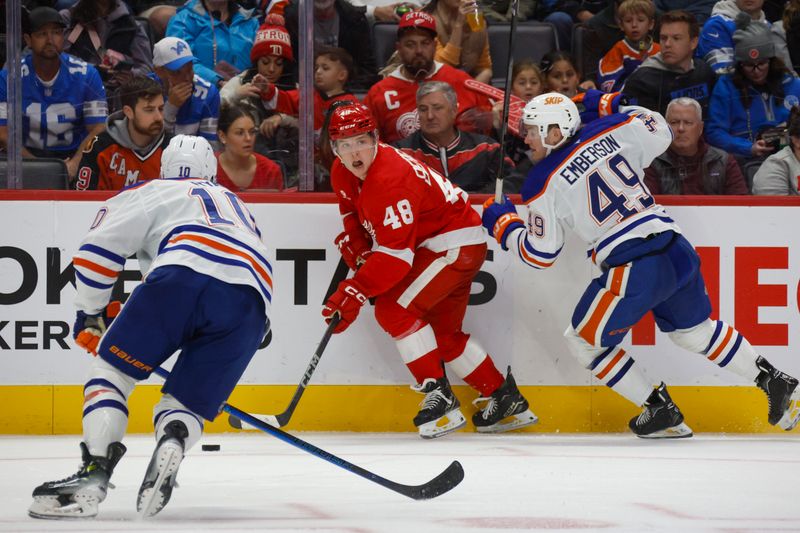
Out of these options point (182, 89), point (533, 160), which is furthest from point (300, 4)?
point (533, 160)

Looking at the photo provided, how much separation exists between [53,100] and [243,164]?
2.59 feet

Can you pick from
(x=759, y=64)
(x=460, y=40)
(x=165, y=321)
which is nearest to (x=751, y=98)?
(x=759, y=64)

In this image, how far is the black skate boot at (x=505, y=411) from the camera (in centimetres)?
487

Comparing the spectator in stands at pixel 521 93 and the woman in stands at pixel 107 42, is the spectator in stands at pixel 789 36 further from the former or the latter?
the woman in stands at pixel 107 42

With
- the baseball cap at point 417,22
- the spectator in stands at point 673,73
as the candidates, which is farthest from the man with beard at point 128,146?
the spectator in stands at point 673,73

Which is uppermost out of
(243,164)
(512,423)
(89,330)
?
(243,164)

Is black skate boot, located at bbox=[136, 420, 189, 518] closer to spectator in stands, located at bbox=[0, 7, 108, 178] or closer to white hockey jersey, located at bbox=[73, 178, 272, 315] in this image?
white hockey jersey, located at bbox=[73, 178, 272, 315]

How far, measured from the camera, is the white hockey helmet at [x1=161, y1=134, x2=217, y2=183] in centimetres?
354

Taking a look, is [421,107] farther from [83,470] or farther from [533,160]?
[83,470]

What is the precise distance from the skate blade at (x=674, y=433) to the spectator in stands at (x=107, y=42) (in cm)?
247

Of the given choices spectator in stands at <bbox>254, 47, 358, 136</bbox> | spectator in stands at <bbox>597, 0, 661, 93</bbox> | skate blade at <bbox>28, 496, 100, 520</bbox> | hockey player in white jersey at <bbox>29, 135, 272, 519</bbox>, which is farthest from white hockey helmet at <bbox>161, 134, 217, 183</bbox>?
spectator in stands at <bbox>597, 0, 661, 93</bbox>

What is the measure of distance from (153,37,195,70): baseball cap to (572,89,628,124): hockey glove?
163 centimetres

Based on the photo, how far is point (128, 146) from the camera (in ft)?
16.3

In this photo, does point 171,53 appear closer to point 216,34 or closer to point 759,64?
point 216,34
